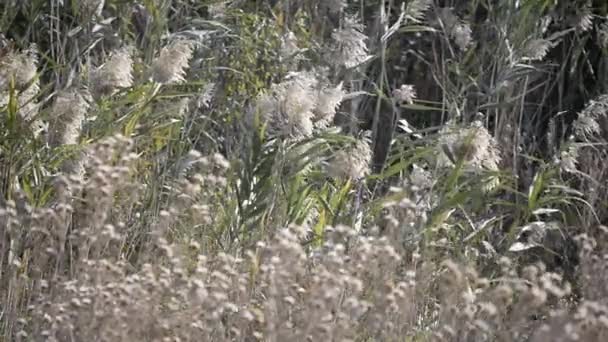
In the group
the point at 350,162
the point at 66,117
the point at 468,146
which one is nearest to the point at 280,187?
the point at 350,162

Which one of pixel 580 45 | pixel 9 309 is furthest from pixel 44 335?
pixel 580 45

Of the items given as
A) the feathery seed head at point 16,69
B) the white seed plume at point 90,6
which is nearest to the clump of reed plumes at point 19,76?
the feathery seed head at point 16,69

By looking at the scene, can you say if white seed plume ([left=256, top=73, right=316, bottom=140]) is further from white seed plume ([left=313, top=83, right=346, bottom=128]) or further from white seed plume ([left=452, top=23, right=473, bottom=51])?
white seed plume ([left=452, top=23, right=473, bottom=51])

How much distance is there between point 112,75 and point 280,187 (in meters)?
0.80

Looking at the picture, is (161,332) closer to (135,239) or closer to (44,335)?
(44,335)

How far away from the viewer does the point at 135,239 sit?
4.84m

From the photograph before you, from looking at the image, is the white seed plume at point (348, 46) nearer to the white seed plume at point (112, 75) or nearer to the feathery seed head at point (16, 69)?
the white seed plume at point (112, 75)

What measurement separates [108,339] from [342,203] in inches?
68.2

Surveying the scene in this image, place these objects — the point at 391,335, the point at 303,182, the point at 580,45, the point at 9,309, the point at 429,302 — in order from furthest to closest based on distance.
Answer: 1. the point at 580,45
2. the point at 303,182
3. the point at 429,302
4. the point at 9,309
5. the point at 391,335

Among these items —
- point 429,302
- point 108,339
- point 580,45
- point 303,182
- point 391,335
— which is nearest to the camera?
point 108,339

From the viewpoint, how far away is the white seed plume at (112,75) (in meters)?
4.76

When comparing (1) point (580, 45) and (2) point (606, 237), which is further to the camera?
(1) point (580, 45)

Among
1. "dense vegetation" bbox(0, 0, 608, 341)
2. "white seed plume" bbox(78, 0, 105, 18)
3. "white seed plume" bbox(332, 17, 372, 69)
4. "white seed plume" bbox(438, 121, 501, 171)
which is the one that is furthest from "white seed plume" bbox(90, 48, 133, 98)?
"white seed plume" bbox(438, 121, 501, 171)

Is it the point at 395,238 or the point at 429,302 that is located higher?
the point at 395,238
